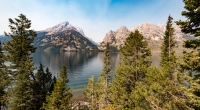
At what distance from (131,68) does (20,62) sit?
2068 centimetres

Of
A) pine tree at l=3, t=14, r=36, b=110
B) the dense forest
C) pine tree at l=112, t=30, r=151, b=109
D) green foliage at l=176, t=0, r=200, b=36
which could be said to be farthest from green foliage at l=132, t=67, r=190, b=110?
pine tree at l=3, t=14, r=36, b=110

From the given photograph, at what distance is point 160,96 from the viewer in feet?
56.8

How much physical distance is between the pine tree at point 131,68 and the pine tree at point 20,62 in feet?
54.8

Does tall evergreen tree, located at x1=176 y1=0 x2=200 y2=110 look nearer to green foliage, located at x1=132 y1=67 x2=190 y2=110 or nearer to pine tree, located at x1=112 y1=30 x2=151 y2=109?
green foliage, located at x1=132 y1=67 x2=190 y2=110

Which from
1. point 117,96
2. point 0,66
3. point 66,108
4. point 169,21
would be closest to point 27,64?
point 0,66

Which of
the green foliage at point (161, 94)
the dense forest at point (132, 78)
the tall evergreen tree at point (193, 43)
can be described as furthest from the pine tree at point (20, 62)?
the tall evergreen tree at point (193, 43)

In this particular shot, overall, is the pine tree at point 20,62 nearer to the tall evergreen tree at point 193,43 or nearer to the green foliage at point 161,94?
the green foliage at point 161,94

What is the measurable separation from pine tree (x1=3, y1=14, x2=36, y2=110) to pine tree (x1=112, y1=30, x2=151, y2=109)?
54.8ft

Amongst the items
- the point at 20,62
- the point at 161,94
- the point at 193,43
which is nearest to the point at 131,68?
the point at 161,94

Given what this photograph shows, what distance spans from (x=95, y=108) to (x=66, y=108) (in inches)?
744

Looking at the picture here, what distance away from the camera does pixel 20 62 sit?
25125mm

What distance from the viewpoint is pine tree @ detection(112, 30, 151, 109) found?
2164 centimetres

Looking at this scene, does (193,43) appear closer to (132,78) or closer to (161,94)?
(161,94)

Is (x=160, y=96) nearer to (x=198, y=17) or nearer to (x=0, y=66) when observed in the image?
(x=198, y=17)
